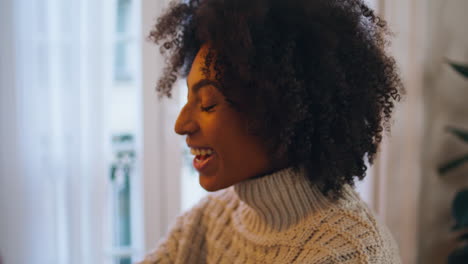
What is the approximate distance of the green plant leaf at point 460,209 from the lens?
139cm

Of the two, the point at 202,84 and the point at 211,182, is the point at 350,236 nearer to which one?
the point at 211,182

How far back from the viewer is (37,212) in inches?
65.0

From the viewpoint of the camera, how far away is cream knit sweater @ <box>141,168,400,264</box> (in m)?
0.67

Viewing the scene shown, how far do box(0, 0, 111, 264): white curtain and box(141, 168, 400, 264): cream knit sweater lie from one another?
979mm

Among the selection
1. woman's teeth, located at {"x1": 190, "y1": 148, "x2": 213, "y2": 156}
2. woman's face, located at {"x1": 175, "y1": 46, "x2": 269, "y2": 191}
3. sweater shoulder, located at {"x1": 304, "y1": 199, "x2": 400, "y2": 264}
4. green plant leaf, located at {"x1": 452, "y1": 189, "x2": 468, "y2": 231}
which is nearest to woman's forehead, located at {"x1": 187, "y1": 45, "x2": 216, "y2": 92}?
woman's face, located at {"x1": 175, "y1": 46, "x2": 269, "y2": 191}

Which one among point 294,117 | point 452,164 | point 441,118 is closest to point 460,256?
point 452,164

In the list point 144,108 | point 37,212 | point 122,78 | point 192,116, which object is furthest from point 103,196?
point 192,116

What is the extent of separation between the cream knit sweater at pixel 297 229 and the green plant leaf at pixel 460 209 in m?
0.82

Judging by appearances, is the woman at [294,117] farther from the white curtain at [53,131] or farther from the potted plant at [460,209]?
the white curtain at [53,131]

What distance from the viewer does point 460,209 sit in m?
1.43

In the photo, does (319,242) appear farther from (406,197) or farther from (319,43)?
(406,197)

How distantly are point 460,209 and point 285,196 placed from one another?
1.03 meters

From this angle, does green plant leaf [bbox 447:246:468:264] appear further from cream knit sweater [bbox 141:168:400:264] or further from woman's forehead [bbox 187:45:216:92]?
woman's forehead [bbox 187:45:216:92]

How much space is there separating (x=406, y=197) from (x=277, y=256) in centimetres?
111
